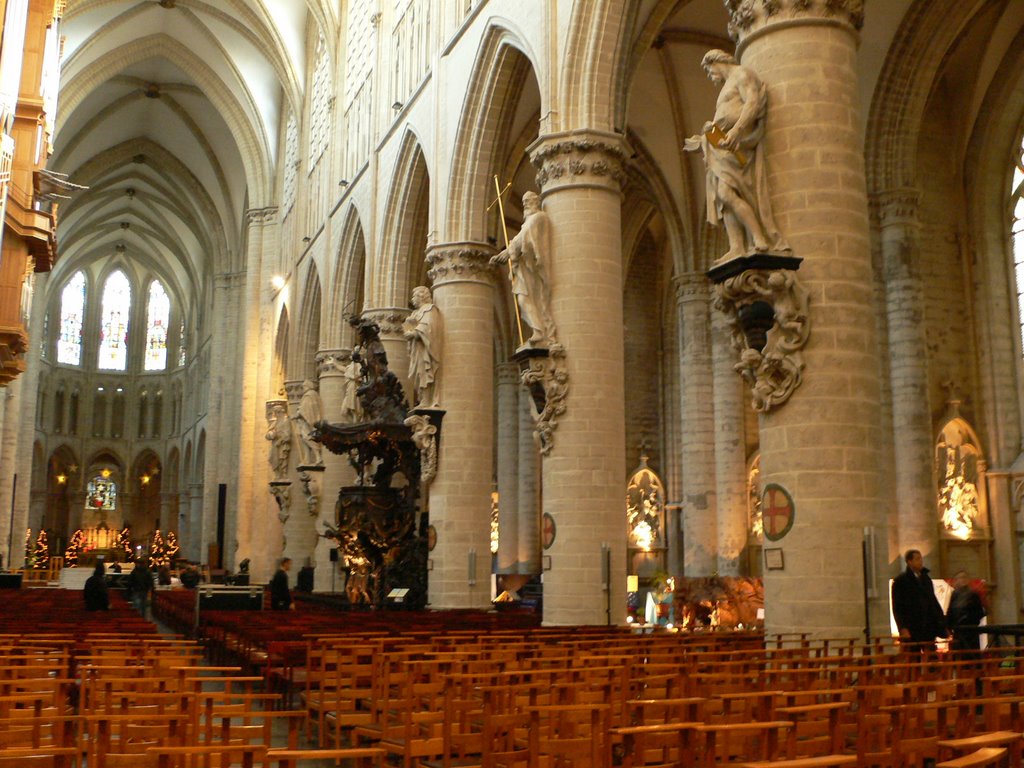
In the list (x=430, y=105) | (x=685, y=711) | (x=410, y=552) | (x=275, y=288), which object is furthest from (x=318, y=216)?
(x=685, y=711)

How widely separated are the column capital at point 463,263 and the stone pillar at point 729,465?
5.41m

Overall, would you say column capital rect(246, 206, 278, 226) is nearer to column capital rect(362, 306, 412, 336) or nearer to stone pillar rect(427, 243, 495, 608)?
column capital rect(362, 306, 412, 336)

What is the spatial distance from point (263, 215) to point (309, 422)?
14286 millimetres

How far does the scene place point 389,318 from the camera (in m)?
22.9

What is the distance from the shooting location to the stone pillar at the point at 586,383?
13.6m

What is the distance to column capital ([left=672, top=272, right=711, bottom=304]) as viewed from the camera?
77.2 ft

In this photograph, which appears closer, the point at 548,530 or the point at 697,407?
the point at 548,530

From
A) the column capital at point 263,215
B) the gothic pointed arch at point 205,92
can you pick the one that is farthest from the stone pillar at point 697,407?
the gothic pointed arch at point 205,92

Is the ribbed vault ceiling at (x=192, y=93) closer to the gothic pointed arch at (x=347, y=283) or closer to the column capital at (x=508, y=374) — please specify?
the gothic pointed arch at (x=347, y=283)

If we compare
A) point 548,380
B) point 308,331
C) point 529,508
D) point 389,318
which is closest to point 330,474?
point 389,318

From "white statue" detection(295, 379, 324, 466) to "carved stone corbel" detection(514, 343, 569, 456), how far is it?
1376 cm

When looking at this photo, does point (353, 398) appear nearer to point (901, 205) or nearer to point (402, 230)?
point (402, 230)

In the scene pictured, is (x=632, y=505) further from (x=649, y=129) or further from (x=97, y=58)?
(x=97, y=58)

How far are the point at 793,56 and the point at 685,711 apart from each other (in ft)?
22.6
